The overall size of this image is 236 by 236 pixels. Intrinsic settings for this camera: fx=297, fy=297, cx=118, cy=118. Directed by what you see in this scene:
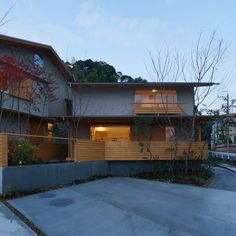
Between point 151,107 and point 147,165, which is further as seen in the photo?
point 151,107

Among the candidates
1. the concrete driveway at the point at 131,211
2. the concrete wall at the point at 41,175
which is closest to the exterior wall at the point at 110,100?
the concrete wall at the point at 41,175

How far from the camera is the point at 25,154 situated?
34.4 feet

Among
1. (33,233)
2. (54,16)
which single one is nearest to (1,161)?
(33,233)

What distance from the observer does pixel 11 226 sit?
21.1ft

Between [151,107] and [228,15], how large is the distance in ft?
26.2

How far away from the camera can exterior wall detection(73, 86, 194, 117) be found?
2009 cm

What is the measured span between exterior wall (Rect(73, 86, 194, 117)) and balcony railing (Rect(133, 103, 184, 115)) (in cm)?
45

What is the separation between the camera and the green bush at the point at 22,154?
33.4 ft

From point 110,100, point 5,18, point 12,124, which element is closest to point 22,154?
point 5,18

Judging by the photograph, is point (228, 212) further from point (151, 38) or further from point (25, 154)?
point (151, 38)

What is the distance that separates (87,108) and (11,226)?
14.0 m

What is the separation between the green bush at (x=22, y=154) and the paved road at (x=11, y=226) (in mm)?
2897

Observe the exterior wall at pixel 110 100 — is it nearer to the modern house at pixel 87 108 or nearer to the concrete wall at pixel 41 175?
the modern house at pixel 87 108

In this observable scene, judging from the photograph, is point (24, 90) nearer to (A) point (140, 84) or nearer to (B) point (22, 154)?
(B) point (22, 154)
